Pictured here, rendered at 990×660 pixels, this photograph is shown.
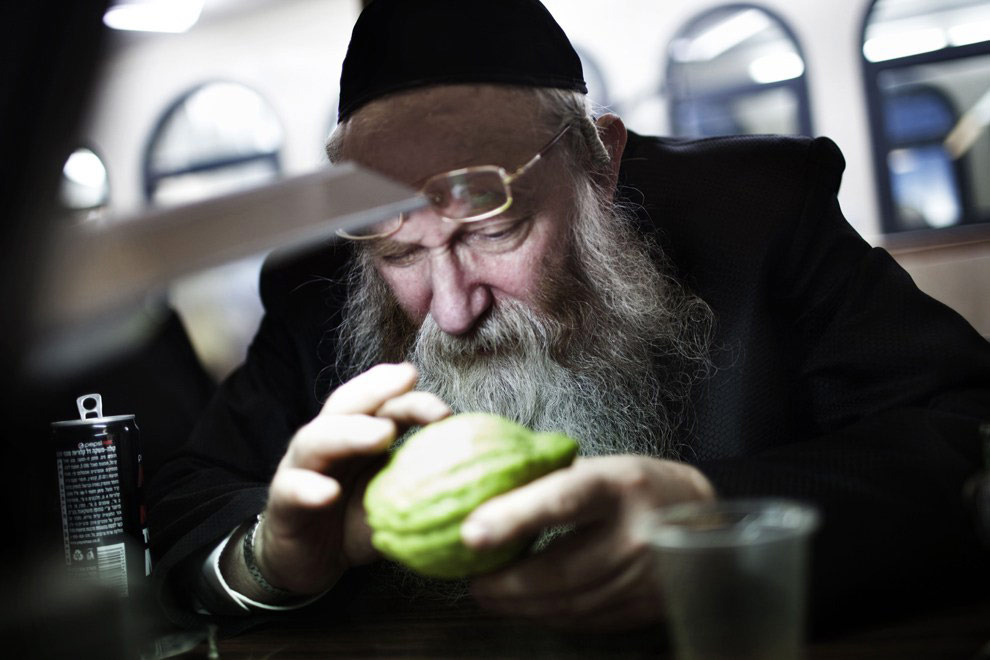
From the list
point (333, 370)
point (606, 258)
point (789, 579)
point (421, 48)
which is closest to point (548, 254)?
point (606, 258)

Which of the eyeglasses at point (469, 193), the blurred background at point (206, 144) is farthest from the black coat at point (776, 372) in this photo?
the eyeglasses at point (469, 193)

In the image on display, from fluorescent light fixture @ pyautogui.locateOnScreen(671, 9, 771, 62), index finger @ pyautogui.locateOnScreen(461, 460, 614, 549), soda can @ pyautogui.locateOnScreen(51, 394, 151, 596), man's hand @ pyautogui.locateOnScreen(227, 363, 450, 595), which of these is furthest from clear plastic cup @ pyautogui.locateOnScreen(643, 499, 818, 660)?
fluorescent light fixture @ pyautogui.locateOnScreen(671, 9, 771, 62)

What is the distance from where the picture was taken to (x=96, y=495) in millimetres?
714

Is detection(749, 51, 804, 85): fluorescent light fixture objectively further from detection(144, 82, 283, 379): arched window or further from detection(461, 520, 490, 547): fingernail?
detection(461, 520, 490, 547): fingernail

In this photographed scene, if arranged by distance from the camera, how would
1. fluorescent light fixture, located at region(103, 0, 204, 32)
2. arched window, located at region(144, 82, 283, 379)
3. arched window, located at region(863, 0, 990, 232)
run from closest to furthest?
1. fluorescent light fixture, located at region(103, 0, 204, 32)
2. arched window, located at region(144, 82, 283, 379)
3. arched window, located at region(863, 0, 990, 232)

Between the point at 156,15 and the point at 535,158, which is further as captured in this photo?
the point at 156,15

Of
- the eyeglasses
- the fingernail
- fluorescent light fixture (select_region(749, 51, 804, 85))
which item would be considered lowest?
the fingernail

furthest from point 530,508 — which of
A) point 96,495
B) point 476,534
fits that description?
point 96,495

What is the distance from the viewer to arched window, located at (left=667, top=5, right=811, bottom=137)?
308 cm

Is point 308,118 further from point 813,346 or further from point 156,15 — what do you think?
point 813,346

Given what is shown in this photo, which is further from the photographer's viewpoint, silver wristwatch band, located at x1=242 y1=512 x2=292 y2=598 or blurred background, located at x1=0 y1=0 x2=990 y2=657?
silver wristwatch band, located at x1=242 y1=512 x2=292 y2=598

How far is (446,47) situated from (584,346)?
40cm

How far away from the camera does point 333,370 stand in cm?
130

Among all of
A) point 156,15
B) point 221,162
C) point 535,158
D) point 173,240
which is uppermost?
point 156,15
